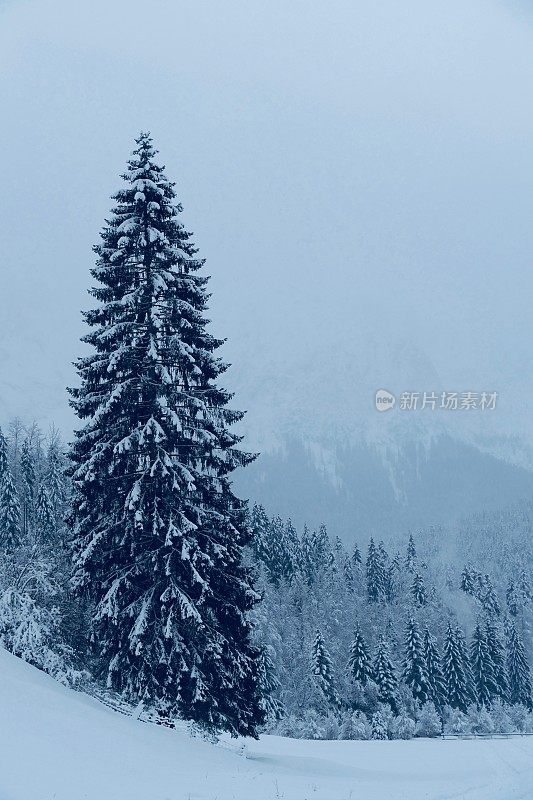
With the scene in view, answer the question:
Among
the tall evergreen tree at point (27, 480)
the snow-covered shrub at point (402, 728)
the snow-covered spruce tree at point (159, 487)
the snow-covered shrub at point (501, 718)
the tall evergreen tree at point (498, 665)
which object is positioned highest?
the tall evergreen tree at point (27, 480)

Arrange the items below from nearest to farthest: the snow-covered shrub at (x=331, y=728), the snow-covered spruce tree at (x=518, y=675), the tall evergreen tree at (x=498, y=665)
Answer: the snow-covered shrub at (x=331, y=728) < the tall evergreen tree at (x=498, y=665) < the snow-covered spruce tree at (x=518, y=675)

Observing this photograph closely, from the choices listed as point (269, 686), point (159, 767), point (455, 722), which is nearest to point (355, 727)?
point (269, 686)

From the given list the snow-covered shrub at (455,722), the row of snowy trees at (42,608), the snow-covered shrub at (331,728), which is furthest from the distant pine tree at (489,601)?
the row of snowy trees at (42,608)

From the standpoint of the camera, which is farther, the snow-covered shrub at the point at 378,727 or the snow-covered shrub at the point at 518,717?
the snow-covered shrub at the point at 518,717

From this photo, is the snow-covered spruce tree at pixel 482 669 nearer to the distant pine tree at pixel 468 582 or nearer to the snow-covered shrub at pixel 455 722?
the snow-covered shrub at pixel 455 722

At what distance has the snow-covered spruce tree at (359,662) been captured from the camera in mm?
64875

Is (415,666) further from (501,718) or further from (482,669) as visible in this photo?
(482,669)

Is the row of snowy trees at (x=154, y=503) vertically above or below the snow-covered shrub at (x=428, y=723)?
above

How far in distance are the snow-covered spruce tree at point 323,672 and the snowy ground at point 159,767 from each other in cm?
4604

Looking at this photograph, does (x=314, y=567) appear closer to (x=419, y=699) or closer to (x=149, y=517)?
(x=419, y=699)

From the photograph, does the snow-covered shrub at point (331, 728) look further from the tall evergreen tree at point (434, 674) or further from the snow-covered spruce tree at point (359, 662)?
the tall evergreen tree at point (434, 674)

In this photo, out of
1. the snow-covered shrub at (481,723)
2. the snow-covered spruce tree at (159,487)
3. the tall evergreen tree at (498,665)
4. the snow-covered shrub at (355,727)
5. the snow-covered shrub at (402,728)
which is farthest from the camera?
the tall evergreen tree at (498,665)

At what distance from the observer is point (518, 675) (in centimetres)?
7862

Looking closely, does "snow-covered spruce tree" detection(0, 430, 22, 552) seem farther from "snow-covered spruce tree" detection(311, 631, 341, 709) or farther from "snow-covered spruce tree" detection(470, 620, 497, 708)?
"snow-covered spruce tree" detection(470, 620, 497, 708)
